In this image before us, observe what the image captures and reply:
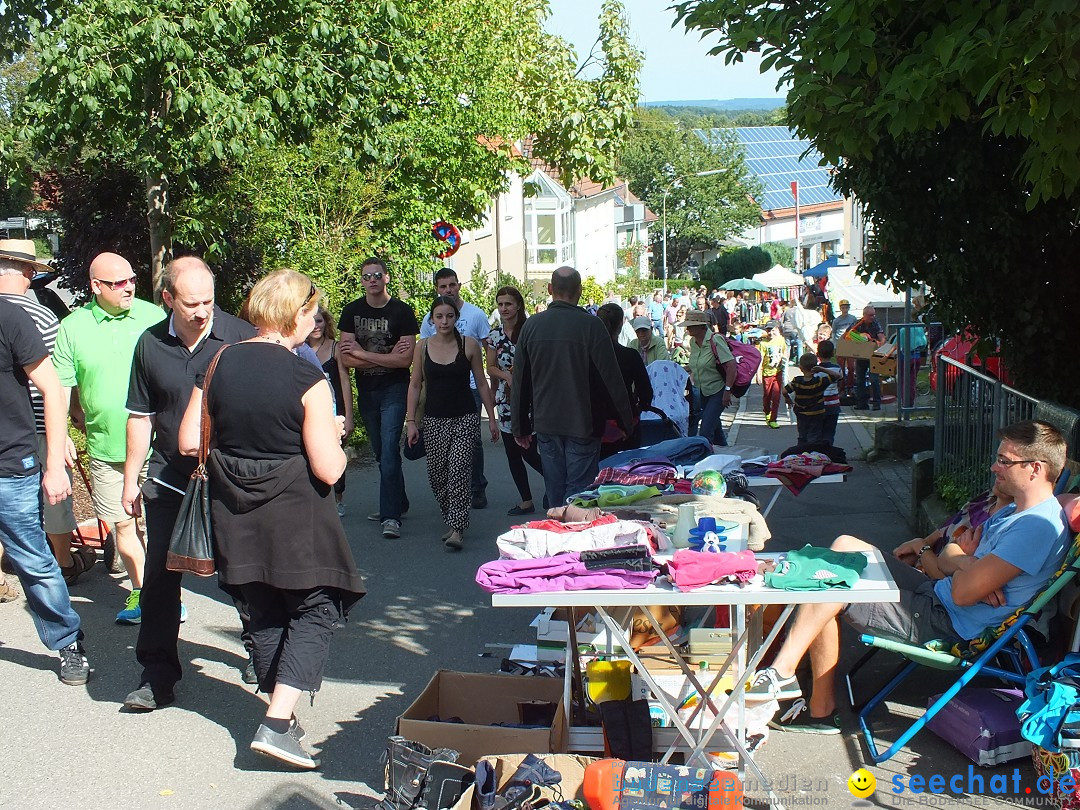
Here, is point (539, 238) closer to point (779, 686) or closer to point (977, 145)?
point (977, 145)

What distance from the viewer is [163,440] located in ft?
16.8

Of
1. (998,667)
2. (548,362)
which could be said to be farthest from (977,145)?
(998,667)

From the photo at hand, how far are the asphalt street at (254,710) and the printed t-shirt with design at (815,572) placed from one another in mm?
843

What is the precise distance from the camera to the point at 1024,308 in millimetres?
7961

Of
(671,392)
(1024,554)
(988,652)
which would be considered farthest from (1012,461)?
(671,392)

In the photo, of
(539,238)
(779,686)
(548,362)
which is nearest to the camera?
(779,686)

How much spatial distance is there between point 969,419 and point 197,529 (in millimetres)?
5407

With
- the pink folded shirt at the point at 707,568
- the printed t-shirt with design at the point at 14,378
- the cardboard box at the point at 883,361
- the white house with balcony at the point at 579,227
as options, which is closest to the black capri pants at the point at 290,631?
the pink folded shirt at the point at 707,568

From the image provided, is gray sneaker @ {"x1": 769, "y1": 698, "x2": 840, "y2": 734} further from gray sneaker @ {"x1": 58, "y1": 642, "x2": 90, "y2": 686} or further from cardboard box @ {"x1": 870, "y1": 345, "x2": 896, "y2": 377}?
cardboard box @ {"x1": 870, "y1": 345, "x2": 896, "y2": 377}

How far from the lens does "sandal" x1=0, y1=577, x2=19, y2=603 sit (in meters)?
6.91

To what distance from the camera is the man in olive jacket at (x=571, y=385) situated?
22.9 ft

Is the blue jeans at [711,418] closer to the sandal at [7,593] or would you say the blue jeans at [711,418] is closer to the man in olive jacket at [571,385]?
the man in olive jacket at [571,385]

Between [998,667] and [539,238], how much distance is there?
147ft

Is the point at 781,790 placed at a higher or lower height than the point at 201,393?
lower
